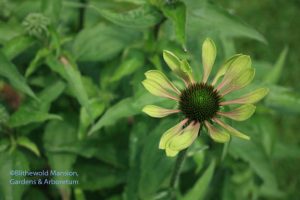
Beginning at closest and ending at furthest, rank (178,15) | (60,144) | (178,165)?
1. (178,165)
2. (178,15)
3. (60,144)

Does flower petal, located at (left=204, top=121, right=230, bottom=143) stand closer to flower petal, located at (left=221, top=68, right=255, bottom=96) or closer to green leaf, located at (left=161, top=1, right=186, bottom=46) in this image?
flower petal, located at (left=221, top=68, right=255, bottom=96)

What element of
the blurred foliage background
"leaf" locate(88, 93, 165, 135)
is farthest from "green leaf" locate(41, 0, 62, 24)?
"leaf" locate(88, 93, 165, 135)

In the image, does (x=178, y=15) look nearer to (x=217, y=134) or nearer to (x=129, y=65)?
(x=129, y=65)

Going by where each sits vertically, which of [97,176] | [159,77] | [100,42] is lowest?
[97,176]

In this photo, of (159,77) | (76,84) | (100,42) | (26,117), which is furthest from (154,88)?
(100,42)

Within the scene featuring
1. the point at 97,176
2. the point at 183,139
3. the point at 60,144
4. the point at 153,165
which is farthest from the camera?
the point at 97,176

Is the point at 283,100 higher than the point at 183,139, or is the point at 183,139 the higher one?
the point at 183,139

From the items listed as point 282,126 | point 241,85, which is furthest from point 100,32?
point 282,126

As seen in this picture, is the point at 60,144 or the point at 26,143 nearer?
the point at 26,143
